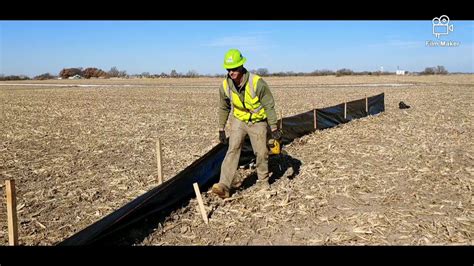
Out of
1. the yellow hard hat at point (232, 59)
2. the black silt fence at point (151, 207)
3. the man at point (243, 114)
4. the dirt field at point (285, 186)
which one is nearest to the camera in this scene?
the black silt fence at point (151, 207)

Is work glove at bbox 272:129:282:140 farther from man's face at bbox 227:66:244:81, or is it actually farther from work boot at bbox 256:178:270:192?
man's face at bbox 227:66:244:81

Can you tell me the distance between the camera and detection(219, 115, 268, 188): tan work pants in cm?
612

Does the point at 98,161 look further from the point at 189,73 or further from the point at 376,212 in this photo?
the point at 189,73

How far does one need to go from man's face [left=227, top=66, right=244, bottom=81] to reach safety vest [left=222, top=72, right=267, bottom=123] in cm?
18

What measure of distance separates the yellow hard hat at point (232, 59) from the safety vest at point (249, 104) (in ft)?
1.22

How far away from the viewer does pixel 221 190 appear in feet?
19.5

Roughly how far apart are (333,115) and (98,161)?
7668 mm

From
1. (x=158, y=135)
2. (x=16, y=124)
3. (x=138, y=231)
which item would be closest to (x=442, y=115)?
(x=158, y=135)

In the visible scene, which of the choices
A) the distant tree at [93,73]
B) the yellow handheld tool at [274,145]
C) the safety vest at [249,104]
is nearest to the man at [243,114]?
the safety vest at [249,104]

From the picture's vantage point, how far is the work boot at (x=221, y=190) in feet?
19.4

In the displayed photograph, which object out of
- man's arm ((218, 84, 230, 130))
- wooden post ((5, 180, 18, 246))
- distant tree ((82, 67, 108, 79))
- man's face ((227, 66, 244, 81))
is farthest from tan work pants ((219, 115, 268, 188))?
distant tree ((82, 67, 108, 79))

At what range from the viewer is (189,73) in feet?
374

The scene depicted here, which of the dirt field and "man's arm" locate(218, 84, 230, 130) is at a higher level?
"man's arm" locate(218, 84, 230, 130)

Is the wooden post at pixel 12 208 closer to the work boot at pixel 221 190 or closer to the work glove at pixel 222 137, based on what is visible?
the work boot at pixel 221 190
